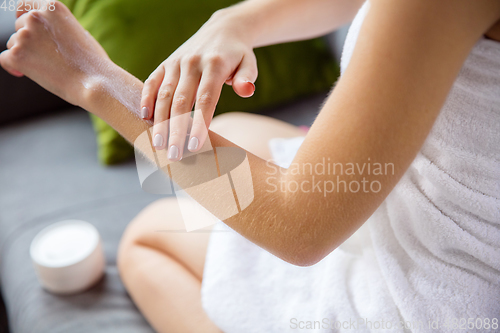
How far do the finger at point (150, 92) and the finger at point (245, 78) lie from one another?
7cm

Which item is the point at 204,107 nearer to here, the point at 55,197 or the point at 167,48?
the point at 167,48

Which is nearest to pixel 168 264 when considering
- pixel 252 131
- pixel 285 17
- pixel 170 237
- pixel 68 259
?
pixel 170 237

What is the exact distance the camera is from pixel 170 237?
1.95 ft

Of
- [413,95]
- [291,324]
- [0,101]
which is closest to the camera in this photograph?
[413,95]

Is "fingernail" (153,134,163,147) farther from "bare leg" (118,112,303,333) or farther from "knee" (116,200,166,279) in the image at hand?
"knee" (116,200,166,279)

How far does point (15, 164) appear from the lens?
81 cm

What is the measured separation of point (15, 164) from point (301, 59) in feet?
2.09

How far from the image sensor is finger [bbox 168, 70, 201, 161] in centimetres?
31

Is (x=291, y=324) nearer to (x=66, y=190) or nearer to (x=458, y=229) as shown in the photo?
(x=458, y=229)

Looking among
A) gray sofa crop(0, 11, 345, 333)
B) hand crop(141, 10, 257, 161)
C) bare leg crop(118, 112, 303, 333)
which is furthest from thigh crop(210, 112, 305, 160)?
hand crop(141, 10, 257, 161)

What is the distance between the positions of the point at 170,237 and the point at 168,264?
0.04 metres

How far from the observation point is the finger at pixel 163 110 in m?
0.32

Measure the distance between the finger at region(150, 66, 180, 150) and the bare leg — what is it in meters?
0.15

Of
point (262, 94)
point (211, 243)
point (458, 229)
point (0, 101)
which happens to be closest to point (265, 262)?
point (211, 243)
